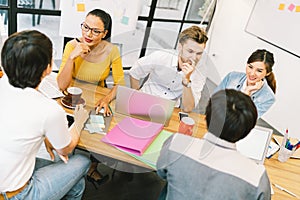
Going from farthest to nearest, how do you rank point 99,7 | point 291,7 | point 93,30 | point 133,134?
point 99,7 → point 291,7 → point 93,30 → point 133,134

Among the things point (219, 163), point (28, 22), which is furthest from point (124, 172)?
point (28, 22)

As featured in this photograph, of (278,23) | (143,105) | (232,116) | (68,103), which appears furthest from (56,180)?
(278,23)

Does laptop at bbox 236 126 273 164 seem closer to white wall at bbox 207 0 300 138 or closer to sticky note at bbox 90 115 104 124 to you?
sticky note at bbox 90 115 104 124

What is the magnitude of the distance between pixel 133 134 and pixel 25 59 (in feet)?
1.98

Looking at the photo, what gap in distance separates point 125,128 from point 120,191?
74 centimetres

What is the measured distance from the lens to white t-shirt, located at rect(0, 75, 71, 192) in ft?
4.11

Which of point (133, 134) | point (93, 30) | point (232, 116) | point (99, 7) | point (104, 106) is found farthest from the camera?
point (99, 7)

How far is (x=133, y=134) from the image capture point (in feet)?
5.16

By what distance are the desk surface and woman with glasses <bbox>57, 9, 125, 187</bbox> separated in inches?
6.1

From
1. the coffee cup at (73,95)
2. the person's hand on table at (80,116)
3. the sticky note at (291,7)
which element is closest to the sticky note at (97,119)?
the person's hand on table at (80,116)

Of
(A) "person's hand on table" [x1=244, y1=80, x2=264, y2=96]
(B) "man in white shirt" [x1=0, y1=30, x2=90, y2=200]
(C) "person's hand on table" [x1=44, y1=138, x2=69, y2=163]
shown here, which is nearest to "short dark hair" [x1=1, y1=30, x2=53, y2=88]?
(B) "man in white shirt" [x1=0, y1=30, x2=90, y2=200]

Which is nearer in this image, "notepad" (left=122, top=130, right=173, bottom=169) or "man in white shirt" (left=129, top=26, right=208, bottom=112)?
"notepad" (left=122, top=130, right=173, bottom=169)

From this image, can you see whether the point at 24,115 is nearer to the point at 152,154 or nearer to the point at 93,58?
the point at 152,154

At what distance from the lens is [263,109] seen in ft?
7.10
